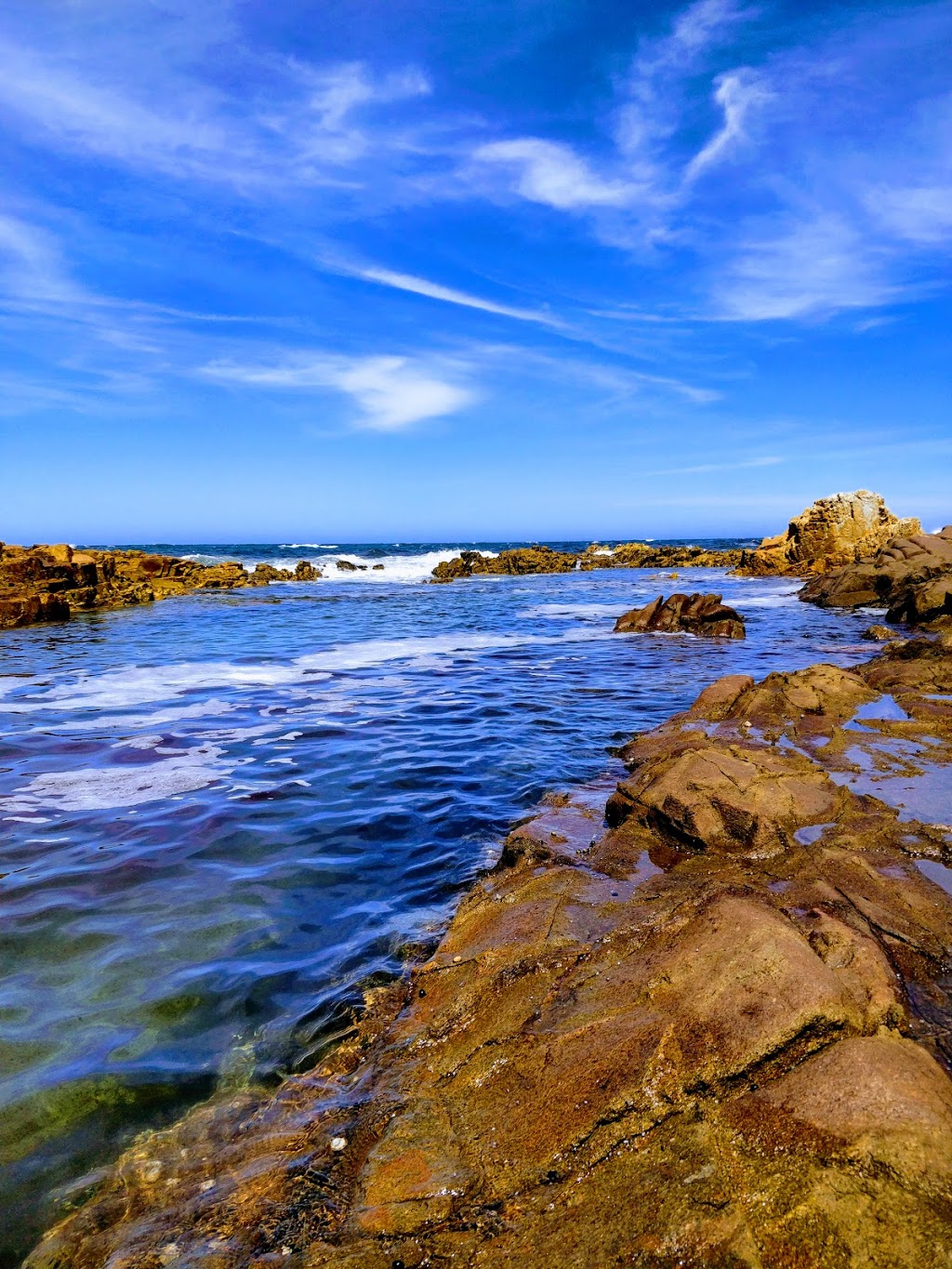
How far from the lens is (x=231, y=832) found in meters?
5.92

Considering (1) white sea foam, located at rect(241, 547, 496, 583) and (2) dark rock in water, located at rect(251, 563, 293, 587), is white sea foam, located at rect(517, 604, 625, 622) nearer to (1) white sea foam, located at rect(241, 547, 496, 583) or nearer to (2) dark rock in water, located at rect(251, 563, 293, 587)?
(1) white sea foam, located at rect(241, 547, 496, 583)

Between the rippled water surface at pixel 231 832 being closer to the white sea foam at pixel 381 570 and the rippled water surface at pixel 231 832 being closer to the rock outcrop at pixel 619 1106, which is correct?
the rock outcrop at pixel 619 1106

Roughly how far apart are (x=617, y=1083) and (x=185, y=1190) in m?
1.65

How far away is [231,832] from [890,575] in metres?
24.7

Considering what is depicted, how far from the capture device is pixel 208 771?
7.47 meters

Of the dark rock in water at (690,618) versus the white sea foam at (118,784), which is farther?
the dark rock in water at (690,618)

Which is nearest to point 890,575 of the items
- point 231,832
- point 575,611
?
point 575,611

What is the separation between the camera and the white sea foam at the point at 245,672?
36.2 ft

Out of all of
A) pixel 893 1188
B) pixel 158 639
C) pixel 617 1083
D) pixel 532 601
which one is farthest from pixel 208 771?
pixel 532 601

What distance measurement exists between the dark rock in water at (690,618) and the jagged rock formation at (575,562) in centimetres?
3004

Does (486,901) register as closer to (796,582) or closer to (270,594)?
(270,594)

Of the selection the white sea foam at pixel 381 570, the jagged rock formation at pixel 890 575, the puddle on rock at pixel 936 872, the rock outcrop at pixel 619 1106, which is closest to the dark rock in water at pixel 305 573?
the white sea foam at pixel 381 570

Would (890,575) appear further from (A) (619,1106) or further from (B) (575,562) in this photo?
(B) (575,562)

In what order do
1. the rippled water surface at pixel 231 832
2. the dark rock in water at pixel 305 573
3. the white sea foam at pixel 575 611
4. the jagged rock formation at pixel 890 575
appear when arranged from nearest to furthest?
the rippled water surface at pixel 231 832, the jagged rock formation at pixel 890 575, the white sea foam at pixel 575 611, the dark rock in water at pixel 305 573
